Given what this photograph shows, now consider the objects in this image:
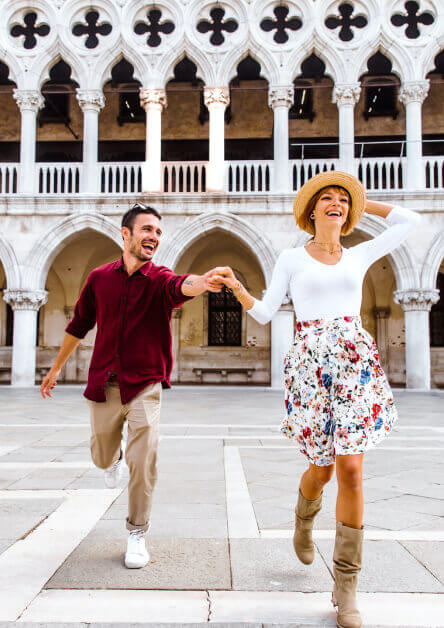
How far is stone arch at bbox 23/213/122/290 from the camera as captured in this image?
47.9 ft

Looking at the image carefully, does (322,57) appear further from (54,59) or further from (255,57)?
(54,59)

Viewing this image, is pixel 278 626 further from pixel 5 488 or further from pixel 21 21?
pixel 21 21

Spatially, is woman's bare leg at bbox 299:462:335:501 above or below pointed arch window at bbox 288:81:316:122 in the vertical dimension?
below

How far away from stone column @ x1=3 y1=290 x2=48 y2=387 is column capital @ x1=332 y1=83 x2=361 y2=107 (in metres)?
9.74

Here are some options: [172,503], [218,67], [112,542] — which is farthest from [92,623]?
[218,67]

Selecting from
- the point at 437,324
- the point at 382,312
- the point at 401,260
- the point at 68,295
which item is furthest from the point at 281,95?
the point at 68,295

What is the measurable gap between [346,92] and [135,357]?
13947 millimetres

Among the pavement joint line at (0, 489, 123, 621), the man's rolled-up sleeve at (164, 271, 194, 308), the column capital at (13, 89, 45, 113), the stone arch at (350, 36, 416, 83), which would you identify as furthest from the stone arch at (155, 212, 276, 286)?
the man's rolled-up sleeve at (164, 271, 194, 308)

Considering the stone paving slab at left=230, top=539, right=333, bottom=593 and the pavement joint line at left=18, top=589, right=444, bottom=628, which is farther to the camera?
the stone paving slab at left=230, top=539, right=333, bottom=593

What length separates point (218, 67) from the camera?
14.8 m

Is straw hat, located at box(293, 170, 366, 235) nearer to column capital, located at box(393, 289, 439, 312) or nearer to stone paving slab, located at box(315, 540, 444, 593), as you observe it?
stone paving slab, located at box(315, 540, 444, 593)

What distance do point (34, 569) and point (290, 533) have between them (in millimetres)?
1414

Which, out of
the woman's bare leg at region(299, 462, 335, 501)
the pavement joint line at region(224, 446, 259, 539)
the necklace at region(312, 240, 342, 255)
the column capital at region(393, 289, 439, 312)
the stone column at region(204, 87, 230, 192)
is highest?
the stone column at region(204, 87, 230, 192)

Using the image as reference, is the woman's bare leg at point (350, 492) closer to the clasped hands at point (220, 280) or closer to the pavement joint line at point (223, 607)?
the pavement joint line at point (223, 607)
